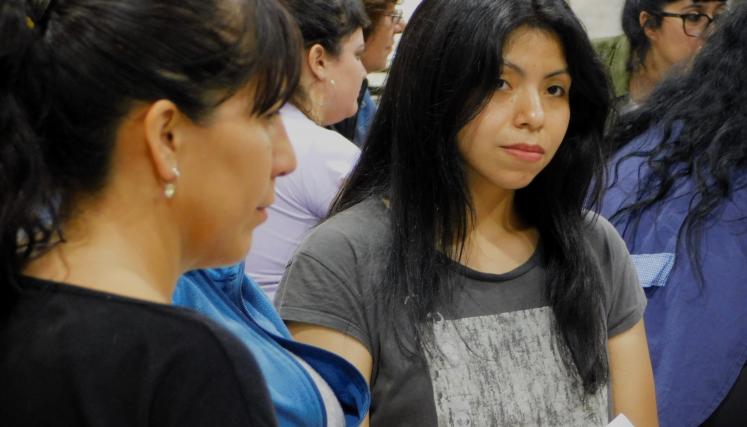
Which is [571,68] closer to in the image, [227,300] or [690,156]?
[690,156]

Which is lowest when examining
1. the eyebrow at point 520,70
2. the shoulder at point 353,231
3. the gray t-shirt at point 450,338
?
the gray t-shirt at point 450,338

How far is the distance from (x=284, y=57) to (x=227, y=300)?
344mm

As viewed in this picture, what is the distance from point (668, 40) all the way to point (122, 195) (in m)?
2.77

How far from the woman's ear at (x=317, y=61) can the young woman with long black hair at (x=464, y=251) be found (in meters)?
1.01

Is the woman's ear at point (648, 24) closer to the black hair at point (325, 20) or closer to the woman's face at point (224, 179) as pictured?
the black hair at point (325, 20)

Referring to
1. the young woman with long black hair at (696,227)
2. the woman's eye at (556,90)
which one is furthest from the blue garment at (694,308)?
A: the woman's eye at (556,90)

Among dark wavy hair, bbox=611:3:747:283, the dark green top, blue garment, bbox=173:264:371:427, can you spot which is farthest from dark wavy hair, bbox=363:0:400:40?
blue garment, bbox=173:264:371:427

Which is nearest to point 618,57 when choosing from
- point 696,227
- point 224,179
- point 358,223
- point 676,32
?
point 676,32

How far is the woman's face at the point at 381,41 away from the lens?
11.1 feet

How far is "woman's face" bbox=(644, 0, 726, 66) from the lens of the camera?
338 centimetres

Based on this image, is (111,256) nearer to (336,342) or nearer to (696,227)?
(336,342)

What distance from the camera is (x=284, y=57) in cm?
101

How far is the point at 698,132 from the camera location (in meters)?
2.05

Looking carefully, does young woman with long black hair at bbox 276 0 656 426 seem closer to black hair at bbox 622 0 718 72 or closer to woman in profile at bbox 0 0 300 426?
woman in profile at bbox 0 0 300 426
